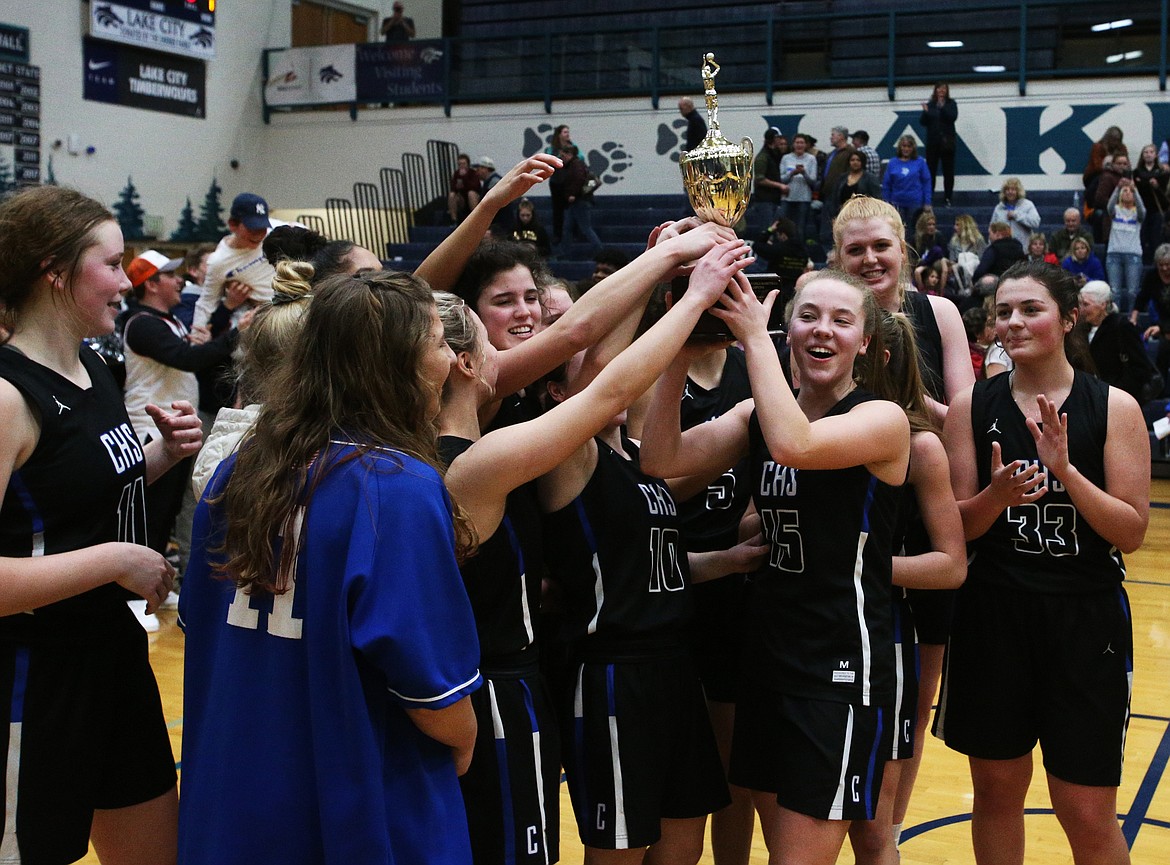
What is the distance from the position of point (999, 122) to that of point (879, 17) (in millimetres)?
2352

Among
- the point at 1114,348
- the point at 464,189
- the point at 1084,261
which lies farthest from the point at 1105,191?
the point at 464,189

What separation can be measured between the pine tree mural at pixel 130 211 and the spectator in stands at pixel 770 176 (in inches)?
361

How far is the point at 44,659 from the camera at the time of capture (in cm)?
235

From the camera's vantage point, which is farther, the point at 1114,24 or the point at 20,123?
the point at 20,123

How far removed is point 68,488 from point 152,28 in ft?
58.1

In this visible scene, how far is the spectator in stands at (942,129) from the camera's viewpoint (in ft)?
48.5

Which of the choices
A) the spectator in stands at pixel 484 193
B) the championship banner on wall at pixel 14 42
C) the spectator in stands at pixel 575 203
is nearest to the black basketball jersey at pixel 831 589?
the spectator in stands at pixel 484 193

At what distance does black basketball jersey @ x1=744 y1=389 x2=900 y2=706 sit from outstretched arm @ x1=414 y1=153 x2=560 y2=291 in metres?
0.94

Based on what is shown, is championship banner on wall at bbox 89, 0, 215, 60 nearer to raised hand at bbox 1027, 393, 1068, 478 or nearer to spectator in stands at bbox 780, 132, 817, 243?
spectator in stands at bbox 780, 132, 817, 243

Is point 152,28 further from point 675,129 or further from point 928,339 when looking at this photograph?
point 928,339

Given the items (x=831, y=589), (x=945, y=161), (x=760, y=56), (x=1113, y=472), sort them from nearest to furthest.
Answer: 1. (x=831, y=589)
2. (x=1113, y=472)
3. (x=945, y=161)
4. (x=760, y=56)

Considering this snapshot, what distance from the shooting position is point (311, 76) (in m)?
19.7

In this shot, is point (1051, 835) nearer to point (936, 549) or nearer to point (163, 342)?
point (936, 549)

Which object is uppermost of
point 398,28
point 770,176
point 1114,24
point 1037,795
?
point 398,28
